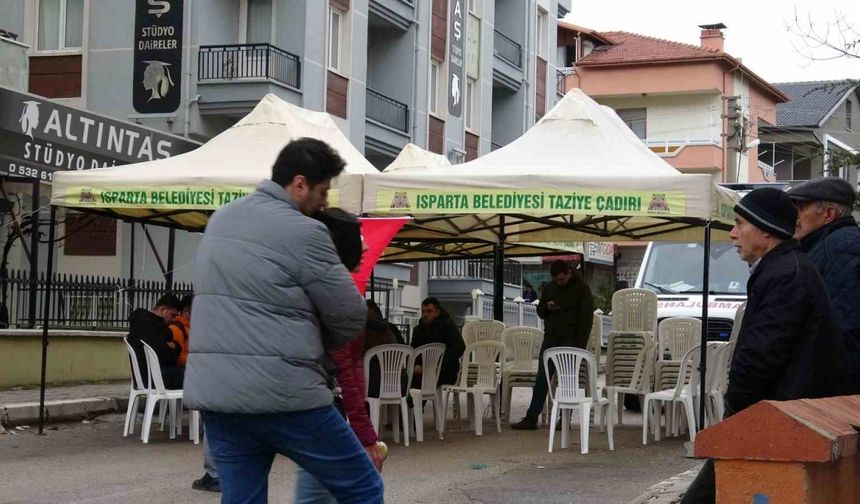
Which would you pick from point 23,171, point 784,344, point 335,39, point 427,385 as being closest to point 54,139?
point 23,171

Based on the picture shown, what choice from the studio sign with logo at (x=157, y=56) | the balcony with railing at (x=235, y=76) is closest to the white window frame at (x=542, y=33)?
the balcony with railing at (x=235, y=76)

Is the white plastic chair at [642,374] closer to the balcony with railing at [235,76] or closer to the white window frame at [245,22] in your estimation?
the balcony with railing at [235,76]

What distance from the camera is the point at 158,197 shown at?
1291cm

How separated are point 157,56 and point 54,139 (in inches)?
332

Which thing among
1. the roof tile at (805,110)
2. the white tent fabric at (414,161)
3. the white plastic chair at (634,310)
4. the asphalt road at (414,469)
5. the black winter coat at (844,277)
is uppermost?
the roof tile at (805,110)

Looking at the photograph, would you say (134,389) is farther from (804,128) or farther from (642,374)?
(804,128)

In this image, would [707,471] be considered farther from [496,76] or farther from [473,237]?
[496,76]

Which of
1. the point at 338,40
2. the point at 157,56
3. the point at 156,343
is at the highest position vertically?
the point at 338,40

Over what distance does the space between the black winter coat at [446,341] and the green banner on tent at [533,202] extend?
8.68 feet

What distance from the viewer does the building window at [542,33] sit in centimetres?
4219

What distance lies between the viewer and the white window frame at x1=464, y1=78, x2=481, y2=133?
37.0 metres

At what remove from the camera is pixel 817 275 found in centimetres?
534

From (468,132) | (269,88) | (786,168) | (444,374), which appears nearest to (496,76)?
(468,132)

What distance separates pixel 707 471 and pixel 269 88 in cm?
2068
